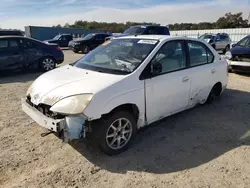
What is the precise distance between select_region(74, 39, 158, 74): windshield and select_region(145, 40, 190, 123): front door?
0.80 feet

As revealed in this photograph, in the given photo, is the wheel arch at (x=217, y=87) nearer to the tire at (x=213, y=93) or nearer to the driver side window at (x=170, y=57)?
the tire at (x=213, y=93)

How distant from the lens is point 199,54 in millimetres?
4875

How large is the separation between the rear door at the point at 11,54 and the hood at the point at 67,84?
18.9 ft

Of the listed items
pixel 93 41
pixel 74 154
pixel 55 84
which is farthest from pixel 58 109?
pixel 93 41

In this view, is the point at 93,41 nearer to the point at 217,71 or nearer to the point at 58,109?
the point at 217,71

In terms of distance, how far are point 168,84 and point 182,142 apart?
3.10 feet

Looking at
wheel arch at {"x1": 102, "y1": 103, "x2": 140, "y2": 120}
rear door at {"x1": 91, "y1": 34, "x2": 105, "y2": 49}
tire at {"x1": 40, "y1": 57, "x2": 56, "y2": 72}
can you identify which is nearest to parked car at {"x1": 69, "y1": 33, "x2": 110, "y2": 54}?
rear door at {"x1": 91, "y1": 34, "x2": 105, "y2": 49}

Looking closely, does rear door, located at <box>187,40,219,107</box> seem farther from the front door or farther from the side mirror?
the side mirror

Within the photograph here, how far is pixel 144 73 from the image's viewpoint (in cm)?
364

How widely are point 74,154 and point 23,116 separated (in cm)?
196

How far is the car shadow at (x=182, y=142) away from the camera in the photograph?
3.28m

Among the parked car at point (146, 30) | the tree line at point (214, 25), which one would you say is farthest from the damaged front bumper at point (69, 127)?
the tree line at point (214, 25)

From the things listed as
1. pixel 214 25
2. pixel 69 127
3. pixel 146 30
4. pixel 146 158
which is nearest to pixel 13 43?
pixel 69 127

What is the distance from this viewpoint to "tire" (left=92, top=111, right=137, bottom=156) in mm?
3205
